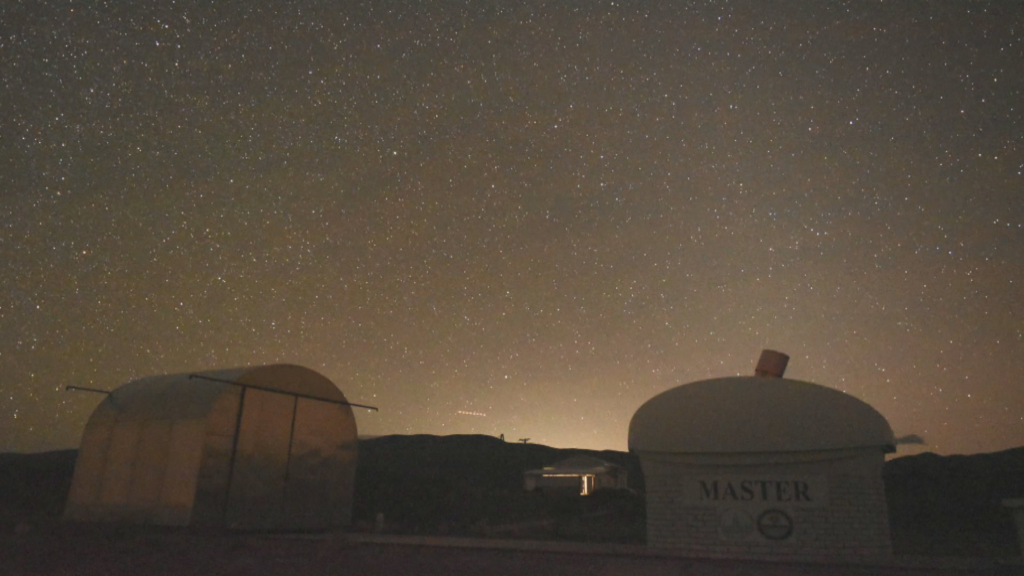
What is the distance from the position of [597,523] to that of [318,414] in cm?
954

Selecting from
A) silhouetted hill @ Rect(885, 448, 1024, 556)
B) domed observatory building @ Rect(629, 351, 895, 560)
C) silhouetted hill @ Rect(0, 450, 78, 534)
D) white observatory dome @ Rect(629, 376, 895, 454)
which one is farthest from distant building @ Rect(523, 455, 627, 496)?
domed observatory building @ Rect(629, 351, 895, 560)

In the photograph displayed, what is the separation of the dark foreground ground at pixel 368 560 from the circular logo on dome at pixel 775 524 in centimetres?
77

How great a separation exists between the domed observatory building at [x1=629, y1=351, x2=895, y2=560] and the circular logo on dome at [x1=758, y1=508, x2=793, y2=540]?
15mm

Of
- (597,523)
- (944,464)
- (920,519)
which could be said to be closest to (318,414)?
(597,523)

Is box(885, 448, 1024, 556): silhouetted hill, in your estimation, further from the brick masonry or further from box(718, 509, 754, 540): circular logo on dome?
box(718, 509, 754, 540): circular logo on dome

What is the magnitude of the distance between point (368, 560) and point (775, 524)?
6189mm

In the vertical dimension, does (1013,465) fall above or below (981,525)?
above

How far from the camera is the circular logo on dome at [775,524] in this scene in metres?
10.5

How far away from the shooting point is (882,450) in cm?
1059

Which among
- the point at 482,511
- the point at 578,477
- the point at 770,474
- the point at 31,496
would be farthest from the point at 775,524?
the point at 578,477

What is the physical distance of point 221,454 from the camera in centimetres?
1524

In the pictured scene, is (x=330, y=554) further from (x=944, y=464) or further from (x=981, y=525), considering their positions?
(x=944, y=464)

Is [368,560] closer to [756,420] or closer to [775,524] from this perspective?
[775,524]

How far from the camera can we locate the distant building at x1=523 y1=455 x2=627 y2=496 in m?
36.5
